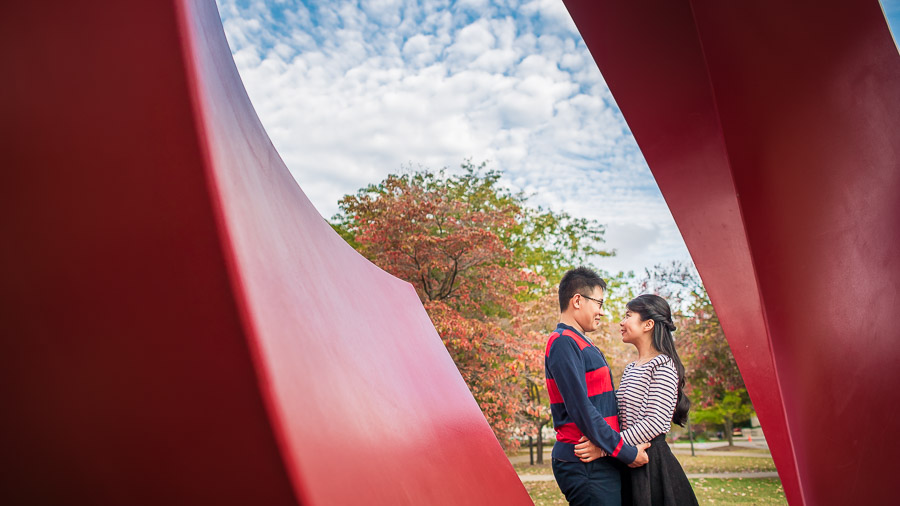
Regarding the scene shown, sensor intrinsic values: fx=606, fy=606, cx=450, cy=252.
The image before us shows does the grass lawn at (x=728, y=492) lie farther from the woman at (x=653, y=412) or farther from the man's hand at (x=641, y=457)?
the man's hand at (x=641, y=457)

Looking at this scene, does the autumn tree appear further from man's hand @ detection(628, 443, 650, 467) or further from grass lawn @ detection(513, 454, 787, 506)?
man's hand @ detection(628, 443, 650, 467)

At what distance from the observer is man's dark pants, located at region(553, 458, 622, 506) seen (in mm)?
2420

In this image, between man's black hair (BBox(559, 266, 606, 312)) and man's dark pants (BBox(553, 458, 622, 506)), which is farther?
man's black hair (BBox(559, 266, 606, 312))

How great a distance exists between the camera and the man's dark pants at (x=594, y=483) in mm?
2420

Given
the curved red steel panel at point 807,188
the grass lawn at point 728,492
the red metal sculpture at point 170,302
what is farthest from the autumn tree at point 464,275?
the red metal sculpture at point 170,302

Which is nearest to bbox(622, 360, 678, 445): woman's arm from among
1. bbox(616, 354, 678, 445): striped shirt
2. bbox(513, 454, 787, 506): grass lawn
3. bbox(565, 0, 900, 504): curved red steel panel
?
bbox(616, 354, 678, 445): striped shirt

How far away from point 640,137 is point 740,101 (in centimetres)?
82

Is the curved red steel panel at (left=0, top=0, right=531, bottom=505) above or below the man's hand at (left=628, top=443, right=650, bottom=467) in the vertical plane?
above

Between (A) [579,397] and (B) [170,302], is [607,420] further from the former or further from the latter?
(B) [170,302]

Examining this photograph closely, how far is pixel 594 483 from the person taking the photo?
2.43 metres

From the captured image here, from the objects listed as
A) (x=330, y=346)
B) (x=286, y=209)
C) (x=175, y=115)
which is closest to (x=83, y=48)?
(x=175, y=115)

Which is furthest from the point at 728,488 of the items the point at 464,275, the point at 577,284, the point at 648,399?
the point at 577,284

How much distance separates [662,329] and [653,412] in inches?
17.8

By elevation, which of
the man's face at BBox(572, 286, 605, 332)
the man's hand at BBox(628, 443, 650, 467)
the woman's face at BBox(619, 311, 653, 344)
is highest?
the man's face at BBox(572, 286, 605, 332)
